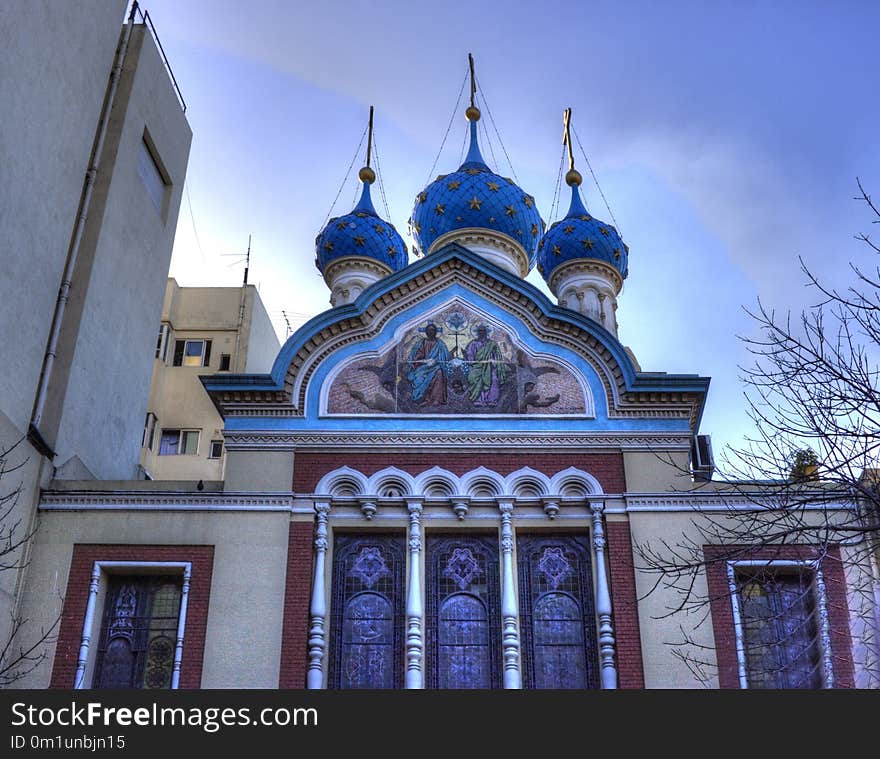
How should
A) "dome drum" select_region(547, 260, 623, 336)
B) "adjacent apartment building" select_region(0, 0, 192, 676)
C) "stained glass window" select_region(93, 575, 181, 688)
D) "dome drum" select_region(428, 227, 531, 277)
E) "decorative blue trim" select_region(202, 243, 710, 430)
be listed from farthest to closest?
"dome drum" select_region(547, 260, 623, 336) → "dome drum" select_region(428, 227, 531, 277) → "decorative blue trim" select_region(202, 243, 710, 430) → "adjacent apartment building" select_region(0, 0, 192, 676) → "stained glass window" select_region(93, 575, 181, 688)

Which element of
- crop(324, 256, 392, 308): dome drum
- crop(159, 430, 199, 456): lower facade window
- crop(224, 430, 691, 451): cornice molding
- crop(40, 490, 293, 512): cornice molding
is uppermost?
crop(324, 256, 392, 308): dome drum

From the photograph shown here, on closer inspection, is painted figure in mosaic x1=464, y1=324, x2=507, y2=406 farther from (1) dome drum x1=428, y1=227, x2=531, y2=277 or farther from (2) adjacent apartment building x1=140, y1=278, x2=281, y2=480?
(2) adjacent apartment building x1=140, y1=278, x2=281, y2=480

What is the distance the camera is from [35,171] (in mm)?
13672

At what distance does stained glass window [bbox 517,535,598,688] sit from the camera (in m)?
12.8

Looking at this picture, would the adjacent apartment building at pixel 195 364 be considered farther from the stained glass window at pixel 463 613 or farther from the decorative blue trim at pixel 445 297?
the stained glass window at pixel 463 613

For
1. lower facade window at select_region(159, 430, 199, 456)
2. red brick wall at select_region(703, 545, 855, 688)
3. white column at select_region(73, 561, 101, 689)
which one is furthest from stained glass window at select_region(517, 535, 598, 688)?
lower facade window at select_region(159, 430, 199, 456)

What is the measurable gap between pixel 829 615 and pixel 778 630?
60cm

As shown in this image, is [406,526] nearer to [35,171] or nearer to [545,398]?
[545,398]

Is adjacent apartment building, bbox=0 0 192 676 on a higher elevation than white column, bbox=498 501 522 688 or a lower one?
higher

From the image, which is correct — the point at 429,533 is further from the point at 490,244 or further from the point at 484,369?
the point at 490,244

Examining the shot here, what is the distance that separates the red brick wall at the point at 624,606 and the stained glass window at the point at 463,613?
4.38 ft

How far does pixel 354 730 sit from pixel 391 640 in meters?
4.99

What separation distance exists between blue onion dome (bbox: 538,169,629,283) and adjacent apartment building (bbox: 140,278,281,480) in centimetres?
877

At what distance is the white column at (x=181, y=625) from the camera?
1251cm
